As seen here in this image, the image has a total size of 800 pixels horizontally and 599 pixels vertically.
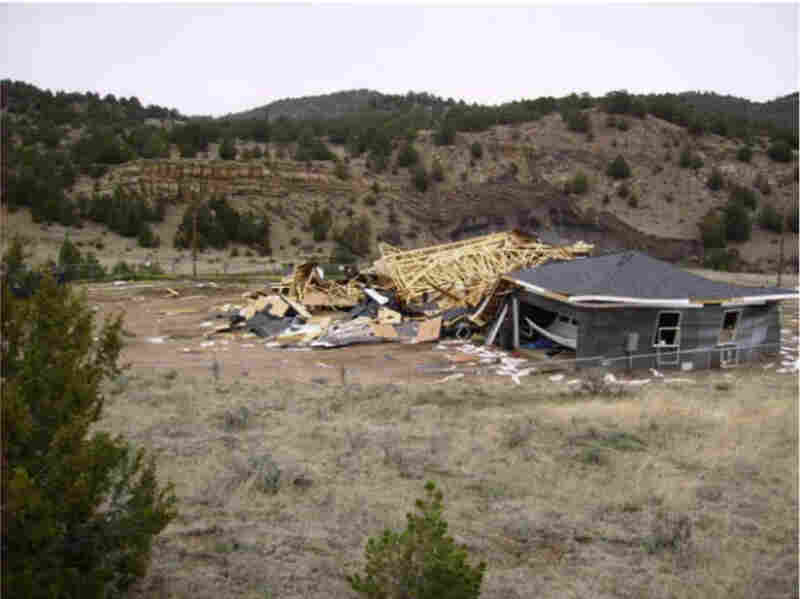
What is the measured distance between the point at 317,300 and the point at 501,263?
23.7 ft

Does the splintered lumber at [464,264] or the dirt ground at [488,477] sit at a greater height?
the splintered lumber at [464,264]

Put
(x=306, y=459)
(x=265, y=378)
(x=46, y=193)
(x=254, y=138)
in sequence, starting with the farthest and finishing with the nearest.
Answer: (x=254, y=138)
(x=46, y=193)
(x=265, y=378)
(x=306, y=459)

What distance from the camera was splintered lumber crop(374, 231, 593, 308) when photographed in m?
24.6

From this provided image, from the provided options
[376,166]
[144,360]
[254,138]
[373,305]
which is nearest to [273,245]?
[376,166]

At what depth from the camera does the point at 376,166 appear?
57125 millimetres

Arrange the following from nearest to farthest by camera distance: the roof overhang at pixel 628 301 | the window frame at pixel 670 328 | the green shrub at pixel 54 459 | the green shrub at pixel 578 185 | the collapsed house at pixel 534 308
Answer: the green shrub at pixel 54 459, the roof overhang at pixel 628 301, the collapsed house at pixel 534 308, the window frame at pixel 670 328, the green shrub at pixel 578 185

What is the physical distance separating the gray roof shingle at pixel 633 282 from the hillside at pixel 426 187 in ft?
80.5

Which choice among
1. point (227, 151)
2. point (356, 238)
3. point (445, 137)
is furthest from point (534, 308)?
point (445, 137)

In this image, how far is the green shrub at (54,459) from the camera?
461 centimetres

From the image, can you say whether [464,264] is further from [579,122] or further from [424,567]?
[579,122]

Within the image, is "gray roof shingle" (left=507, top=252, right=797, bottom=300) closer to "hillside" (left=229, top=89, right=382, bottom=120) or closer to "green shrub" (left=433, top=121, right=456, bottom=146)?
"green shrub" (left=433, top=121, right=456, bottom=146)

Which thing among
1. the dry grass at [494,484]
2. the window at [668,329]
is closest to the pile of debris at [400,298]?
the window at [668,329]

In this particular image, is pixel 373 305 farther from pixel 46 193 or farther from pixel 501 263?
pixel 46 193

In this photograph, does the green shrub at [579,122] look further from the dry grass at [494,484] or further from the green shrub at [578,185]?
the dry grass at [494,484]
